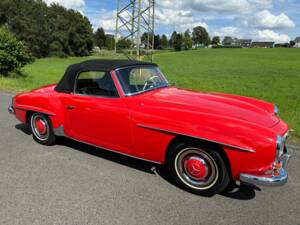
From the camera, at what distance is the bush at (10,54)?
14.0m

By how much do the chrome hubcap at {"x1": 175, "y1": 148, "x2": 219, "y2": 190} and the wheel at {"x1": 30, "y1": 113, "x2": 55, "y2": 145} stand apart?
7.90 feet

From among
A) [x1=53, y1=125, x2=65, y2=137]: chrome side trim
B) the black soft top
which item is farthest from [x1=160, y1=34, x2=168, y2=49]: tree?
[x1=53, y1=125, x2=65, y2=137]: chrome side trim

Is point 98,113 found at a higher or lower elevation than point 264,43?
lower

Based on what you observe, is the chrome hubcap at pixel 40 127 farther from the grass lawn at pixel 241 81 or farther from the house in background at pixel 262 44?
the house in background at pixel 262 44

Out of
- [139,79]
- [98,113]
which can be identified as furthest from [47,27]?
[98,113]

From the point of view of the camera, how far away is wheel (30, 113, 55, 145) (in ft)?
14.9

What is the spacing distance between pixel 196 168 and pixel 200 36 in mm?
155086

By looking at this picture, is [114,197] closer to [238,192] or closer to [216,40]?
[238,192]

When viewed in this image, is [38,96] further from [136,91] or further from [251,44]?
[251,44]

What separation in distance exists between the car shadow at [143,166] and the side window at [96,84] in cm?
101

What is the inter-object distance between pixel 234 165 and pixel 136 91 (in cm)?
165

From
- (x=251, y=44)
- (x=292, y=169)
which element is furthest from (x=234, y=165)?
(x=251, y=44)

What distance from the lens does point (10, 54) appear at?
14273mm

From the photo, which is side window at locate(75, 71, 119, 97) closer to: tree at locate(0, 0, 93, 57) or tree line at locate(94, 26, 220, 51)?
tree at locate(0, 0, 93, 57)
